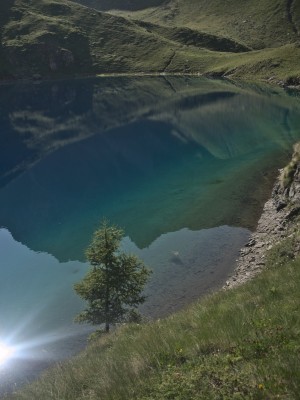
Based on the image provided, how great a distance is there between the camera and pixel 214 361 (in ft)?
33.9

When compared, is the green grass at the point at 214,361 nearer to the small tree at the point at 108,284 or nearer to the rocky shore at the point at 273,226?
the small tree at the point at 108,284

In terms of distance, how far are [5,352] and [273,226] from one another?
30160mm

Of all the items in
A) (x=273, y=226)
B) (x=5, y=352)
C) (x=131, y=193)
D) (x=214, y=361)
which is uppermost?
(x=131, y=193)

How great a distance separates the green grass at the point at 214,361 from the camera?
864cm

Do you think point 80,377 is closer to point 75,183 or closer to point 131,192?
point 131,192

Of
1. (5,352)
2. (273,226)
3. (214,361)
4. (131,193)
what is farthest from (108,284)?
(131,193)

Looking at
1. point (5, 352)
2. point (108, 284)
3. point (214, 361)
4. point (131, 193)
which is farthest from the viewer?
point (131, 193)

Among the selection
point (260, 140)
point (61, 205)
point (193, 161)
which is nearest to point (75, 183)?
point (61, 205)

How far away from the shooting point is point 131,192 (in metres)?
69.1

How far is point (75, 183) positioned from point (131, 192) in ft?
51.7

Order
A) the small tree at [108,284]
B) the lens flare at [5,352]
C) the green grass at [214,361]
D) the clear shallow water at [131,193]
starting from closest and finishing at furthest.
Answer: the green grass at [214,361]
the small tree at [108,284]
the lens flare at [5,352]
the clear shallow water at [131,193]

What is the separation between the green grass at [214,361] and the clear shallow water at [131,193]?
20078 millimetres

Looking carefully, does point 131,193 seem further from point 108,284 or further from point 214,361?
point 214,361

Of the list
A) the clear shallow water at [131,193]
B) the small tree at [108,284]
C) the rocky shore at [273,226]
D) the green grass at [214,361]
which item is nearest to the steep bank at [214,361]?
the green grass at [214,361]
